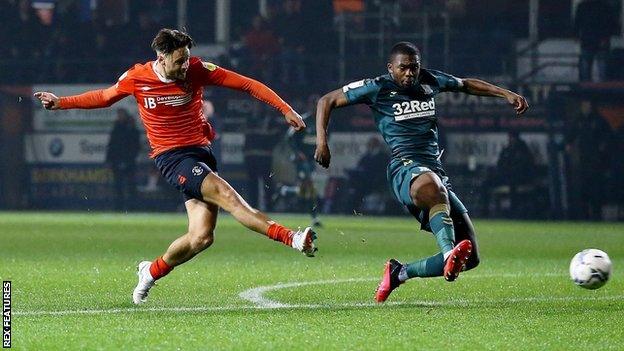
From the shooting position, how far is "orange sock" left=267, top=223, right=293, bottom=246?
27.9 feet

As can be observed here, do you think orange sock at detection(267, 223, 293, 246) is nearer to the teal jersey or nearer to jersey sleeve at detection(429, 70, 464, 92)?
the teal jersey

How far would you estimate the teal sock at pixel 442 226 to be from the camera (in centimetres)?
901

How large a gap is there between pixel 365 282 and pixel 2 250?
18.0 ft

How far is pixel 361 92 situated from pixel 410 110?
37cm

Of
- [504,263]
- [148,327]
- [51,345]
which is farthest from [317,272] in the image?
[51,345]

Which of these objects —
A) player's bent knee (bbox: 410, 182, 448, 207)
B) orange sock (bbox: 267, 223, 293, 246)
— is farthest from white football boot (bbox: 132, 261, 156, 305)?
player's bent knee (bbox: 410, 182, 448, 207)

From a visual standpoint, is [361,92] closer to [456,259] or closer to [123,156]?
[456,259]

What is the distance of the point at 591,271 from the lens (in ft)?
29.9

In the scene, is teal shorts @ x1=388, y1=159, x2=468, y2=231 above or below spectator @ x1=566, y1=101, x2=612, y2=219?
above

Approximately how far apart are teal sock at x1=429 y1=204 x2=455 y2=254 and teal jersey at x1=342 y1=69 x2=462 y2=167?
1.58 ft

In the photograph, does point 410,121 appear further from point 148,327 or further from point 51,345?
point 51,345

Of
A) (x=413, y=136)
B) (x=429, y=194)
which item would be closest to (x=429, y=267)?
(x=429, y=194)

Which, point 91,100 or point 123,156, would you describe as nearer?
point 91,100

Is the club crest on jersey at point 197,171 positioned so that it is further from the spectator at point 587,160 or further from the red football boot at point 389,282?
the spectator at point 587,160
